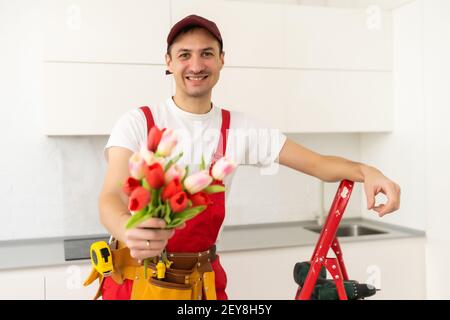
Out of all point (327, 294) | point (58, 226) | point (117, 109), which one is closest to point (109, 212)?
point (327, 294)

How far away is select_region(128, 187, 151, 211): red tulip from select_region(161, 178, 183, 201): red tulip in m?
0.02

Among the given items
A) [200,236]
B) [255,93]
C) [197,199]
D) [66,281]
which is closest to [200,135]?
[200,236]

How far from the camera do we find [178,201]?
2.66ft

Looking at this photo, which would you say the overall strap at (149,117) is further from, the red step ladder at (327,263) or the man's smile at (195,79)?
the red step ladder at (327,263)

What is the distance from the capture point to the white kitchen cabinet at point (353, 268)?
2.46 metres

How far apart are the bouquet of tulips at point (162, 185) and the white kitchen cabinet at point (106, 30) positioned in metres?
1.71

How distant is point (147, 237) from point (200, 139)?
2.15 ft

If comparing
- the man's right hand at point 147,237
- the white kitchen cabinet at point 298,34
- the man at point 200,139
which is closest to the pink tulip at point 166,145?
the man's right hand at point 147,237

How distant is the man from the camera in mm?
1354

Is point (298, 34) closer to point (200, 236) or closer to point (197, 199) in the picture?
point (200, 236)

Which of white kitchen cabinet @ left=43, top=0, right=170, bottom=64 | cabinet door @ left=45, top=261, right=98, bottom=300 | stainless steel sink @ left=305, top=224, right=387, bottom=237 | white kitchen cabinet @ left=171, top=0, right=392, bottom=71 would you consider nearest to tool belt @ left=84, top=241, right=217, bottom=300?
cabinet door @ left=45, top=261, right=98, bottom=300

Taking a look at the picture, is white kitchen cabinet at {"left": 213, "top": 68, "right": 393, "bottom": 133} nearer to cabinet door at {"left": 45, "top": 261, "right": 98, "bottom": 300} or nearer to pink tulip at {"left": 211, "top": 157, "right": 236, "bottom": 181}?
cabinet door at {"left": 45, "top": 261, "right": 98, "bottom": 300}

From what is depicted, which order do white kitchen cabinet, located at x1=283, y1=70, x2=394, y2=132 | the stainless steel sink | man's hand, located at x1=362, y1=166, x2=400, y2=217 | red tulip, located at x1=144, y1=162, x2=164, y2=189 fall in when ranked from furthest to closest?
the stainless steel sink
white kitchen cabinet, located at x1=283, y1=70, x2=394, y2=132
man's hand, located at x1=362, y1=166, x2=400, y2=217
red tulip, located at x1=144, y1=162, x2=164, y2=189

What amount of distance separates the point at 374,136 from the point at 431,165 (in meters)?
0.51
